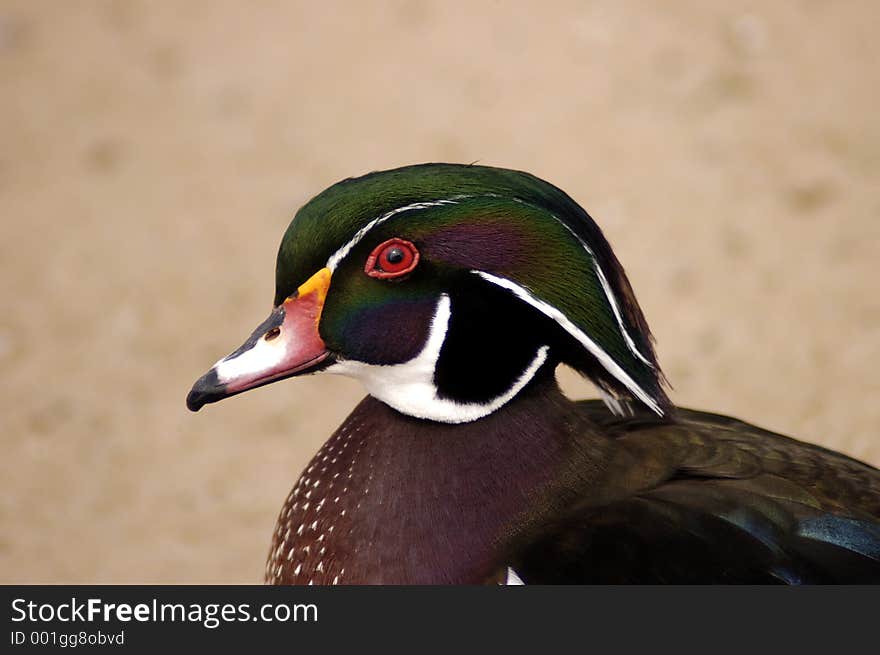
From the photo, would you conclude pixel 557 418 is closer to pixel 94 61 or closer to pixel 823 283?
pixel 823 283

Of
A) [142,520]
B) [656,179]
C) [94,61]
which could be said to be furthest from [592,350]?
[94,61]

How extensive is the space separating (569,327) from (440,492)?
32cm

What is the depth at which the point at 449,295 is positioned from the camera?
1.79 m

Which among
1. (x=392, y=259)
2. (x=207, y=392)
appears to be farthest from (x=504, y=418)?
(x=207, y=392)

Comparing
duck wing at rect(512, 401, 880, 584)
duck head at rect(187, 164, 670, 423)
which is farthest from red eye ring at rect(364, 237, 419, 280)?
duck wing at rect(512, 401, 880, 584)

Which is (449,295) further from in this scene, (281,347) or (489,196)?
(281,347)

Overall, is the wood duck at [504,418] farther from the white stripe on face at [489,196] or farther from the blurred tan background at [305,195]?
the blurred tan background at [305,195]

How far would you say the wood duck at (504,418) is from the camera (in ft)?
5.74

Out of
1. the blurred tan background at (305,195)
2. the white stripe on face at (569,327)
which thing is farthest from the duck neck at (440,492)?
the blurred tan background at (305,195)

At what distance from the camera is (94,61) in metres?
4.54

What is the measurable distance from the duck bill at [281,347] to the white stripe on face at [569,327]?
Answer: 0.24 meters

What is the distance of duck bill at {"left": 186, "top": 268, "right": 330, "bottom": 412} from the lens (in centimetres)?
179

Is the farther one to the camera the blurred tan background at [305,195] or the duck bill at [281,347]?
the blurred tan background at [305,195]

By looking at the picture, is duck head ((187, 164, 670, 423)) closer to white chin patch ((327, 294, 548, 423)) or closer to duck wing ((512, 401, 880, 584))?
white chin patch ((327, 294, 548, 423))
